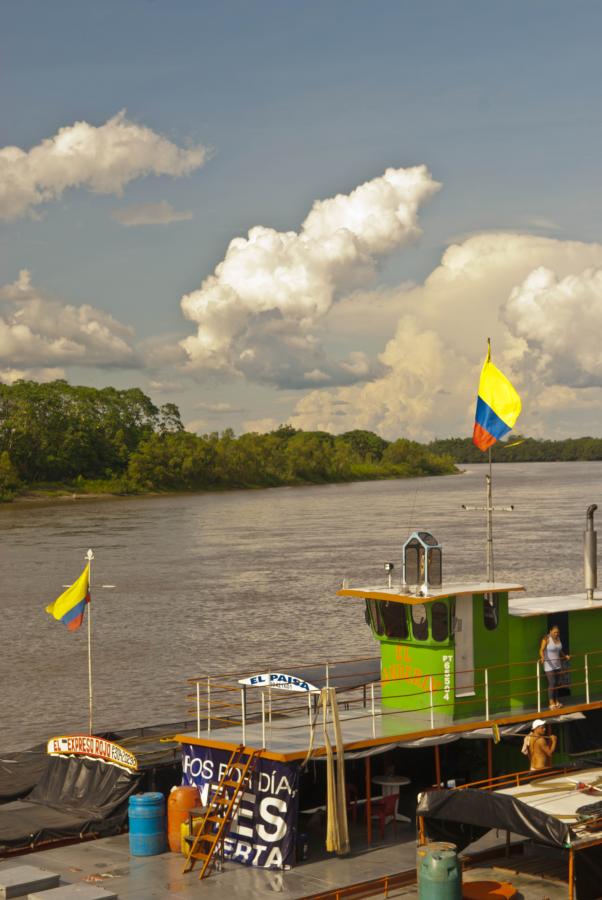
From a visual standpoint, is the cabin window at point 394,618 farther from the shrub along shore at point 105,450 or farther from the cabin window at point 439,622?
the shrub along shore at point 105,450

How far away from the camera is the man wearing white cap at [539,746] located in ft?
64.3

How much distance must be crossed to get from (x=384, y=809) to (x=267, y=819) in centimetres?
243

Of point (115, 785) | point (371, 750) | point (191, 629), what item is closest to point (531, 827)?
point (371, 750)

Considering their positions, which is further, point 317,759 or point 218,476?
point 218,476

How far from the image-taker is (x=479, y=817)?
53.4ft

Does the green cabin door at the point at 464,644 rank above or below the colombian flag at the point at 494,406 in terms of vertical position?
below

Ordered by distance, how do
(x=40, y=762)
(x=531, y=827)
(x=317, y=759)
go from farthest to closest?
1. (x=40, y=762)
2. (x=317, y=759)
3. (x=531, y=827)

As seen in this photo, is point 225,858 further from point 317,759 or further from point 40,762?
point 40,762

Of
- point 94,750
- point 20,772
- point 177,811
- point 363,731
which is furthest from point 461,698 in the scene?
point 20,772

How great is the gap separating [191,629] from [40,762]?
25.0 m

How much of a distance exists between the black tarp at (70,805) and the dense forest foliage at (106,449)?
12008 centimetres

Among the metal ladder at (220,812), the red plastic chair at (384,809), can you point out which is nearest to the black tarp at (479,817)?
the red plastic chair at (384,809)

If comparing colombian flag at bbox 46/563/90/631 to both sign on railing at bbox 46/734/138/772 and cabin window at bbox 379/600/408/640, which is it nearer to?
sign on railing at bbox 46/734/138/772

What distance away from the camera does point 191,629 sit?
48750 mm
